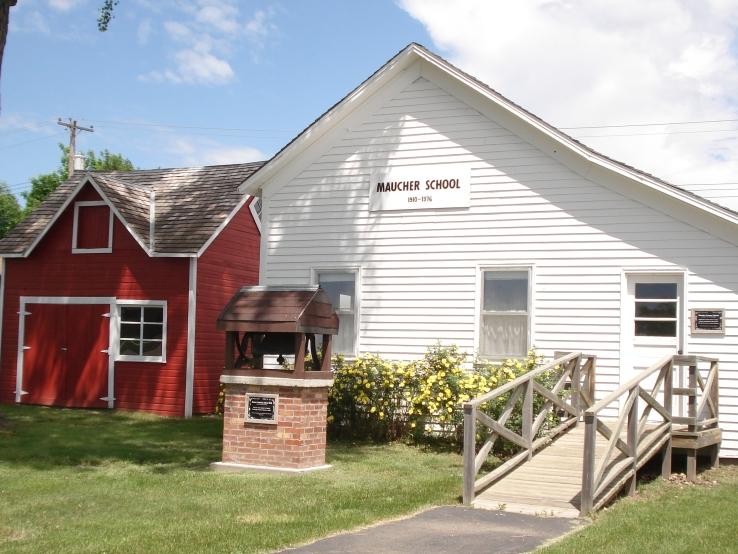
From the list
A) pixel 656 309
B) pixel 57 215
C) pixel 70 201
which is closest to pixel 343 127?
pixel 656 309

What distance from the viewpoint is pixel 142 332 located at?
20828 millimetres

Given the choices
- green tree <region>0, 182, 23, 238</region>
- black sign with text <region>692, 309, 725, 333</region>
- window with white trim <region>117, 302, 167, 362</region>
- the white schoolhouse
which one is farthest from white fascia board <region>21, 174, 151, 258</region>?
green tree <region>0, 182, 23, 238</region>

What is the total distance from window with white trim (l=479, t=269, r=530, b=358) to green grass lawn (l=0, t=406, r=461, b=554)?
219 centimetres

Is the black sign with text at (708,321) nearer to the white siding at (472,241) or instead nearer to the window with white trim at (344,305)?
the white siding at (472,241)

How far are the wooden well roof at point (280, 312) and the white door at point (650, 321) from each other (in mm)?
4814

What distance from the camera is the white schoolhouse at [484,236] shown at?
14.3 meters

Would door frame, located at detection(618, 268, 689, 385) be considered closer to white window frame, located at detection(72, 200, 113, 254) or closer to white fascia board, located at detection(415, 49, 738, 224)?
white fascia board, located at detection(415, 49, 738, 224)

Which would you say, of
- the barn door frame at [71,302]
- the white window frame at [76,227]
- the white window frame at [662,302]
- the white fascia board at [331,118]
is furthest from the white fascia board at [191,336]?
the white window frame at [662,302]

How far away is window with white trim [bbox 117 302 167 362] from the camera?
2066cm

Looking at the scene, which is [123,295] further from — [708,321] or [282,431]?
[708,321]

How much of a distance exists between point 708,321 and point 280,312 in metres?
6.38

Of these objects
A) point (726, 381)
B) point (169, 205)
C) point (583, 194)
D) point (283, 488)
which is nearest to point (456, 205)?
point (583, 194)

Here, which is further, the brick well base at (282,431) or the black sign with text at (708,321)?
the black sign with text at (708,321)

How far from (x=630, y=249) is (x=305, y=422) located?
19.3 ft
